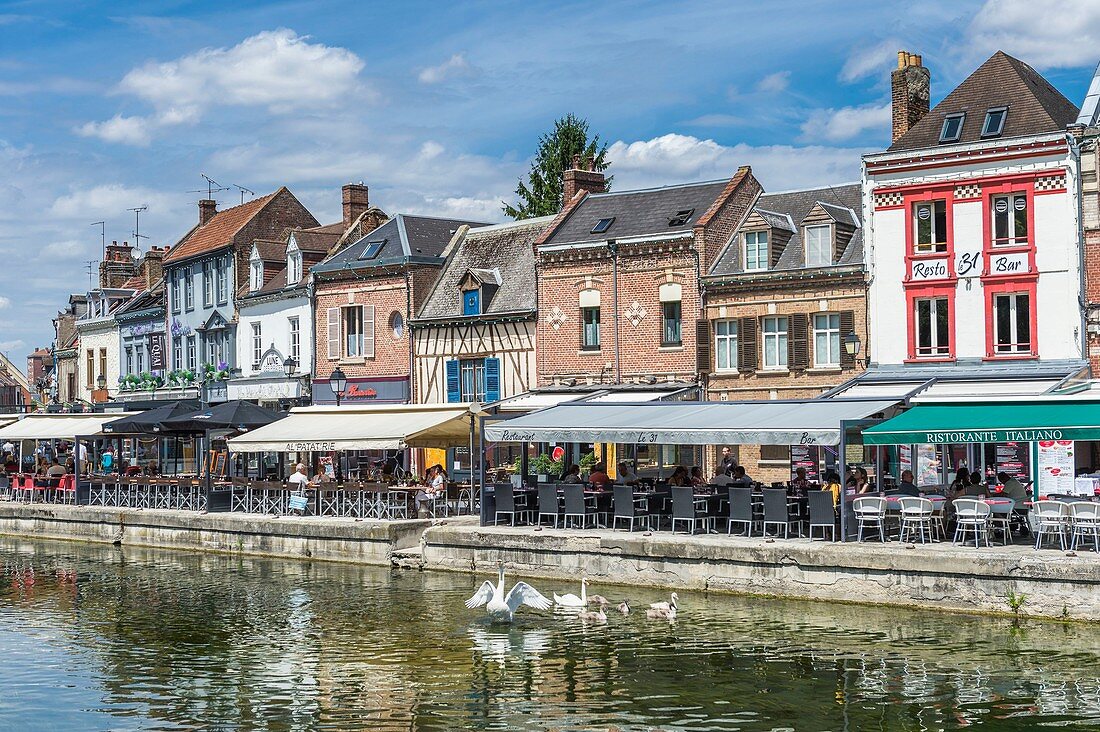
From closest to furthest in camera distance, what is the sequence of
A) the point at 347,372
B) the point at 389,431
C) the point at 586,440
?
the point at 586,440 < the point at 389,431 < the point at 347,372

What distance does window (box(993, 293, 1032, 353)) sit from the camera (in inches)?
1204

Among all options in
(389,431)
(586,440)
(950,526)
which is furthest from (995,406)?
(389,431)

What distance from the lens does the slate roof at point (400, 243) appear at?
42.6 metres

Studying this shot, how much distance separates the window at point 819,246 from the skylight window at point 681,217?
14.0ft

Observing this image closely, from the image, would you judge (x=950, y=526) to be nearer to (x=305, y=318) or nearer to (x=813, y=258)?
(x=813, y=258)

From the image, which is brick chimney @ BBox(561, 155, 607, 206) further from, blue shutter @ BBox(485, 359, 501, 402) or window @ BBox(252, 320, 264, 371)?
window @ BBox(252, 320, 264, 371)

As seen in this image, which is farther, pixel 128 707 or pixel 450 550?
pixel 450 550

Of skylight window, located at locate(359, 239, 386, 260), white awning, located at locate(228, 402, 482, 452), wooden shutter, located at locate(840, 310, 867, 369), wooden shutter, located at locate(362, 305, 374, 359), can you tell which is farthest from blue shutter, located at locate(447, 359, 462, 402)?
wooden shutter, located at locate(840, 310, 867, 369)

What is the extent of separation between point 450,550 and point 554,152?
36.3 m

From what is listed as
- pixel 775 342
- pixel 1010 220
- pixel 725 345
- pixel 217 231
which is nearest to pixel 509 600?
pixel 775 342

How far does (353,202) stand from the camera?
50094 millimetres

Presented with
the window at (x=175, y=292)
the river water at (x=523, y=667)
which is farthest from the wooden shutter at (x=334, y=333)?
the river water at (x=523, y=667)

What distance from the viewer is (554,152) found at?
59062mm

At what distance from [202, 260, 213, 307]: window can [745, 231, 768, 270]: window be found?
80.5 feet
